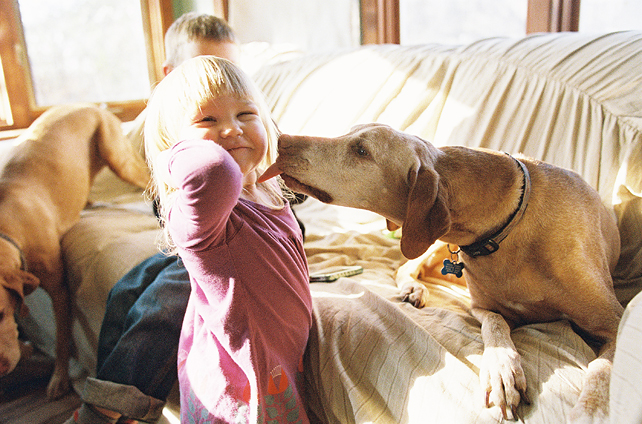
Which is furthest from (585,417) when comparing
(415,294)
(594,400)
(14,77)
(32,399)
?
(14,77)

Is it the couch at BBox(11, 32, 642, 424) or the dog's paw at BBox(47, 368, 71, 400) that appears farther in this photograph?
the dog's paw at BBox(47, 368, 71, 400)

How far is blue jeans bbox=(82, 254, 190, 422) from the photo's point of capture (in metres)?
1.40

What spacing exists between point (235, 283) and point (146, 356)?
2.00ft

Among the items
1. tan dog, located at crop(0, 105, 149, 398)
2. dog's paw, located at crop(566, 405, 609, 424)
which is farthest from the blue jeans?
dog's paw, located at crop(566, 405, 609, 424)

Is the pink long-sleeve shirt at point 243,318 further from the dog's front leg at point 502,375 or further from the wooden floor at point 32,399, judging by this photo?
the wooden floor at point 32,399

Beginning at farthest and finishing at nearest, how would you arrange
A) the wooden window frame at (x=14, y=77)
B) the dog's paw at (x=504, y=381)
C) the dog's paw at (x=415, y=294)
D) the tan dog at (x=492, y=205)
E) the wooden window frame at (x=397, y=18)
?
the wooden window frame at (x=14, y=77), the wooden window frame at (x=397, y=18), the dog's paw at (x=415, y=294), the tan dog at (x=492, y=205), the dog's paw at (x=504, y=381)

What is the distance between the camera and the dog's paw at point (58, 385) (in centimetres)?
210

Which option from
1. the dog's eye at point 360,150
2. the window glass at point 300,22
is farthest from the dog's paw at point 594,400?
the window glass at point 300,22

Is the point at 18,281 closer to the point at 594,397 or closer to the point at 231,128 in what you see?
the point at 231,128

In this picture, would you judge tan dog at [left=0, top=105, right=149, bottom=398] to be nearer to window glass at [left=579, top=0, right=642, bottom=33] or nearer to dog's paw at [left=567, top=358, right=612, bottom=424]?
dog's paw at [left=567, top=358, right=612, bottom=424]

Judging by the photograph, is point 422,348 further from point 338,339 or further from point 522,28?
point 522,28

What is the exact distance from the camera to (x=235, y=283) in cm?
104

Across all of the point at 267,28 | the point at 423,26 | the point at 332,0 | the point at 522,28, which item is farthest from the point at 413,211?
the point at 267,28

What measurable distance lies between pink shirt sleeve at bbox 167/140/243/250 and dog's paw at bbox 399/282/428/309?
0.85 meters
